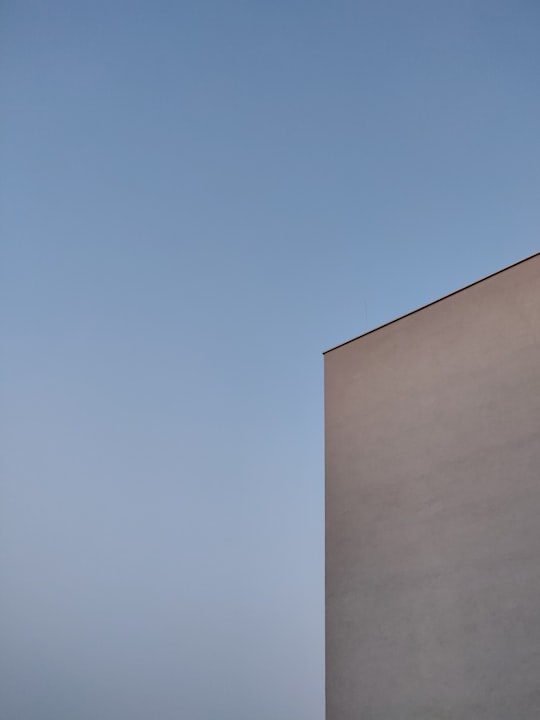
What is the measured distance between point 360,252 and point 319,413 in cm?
337

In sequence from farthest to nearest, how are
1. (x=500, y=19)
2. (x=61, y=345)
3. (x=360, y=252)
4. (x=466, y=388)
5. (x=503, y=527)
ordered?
(x=61, y=345), (x=360, y=252), (x=500, y=19), (x=466, y=388), (x=503, y=527)

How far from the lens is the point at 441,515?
7.63 meters

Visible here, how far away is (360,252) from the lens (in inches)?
573

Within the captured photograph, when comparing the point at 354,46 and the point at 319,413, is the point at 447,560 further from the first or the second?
the point at 354,46

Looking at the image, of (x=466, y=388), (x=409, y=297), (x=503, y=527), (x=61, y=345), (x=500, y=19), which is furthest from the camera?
(x=61, y=345)

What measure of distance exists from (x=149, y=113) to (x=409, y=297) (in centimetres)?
626

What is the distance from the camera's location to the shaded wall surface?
675 centimetres

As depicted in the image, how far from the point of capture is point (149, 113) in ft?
46.9

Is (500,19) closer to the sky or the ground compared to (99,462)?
closer to the sky

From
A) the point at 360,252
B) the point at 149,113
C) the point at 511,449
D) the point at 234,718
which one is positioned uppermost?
the point at 149,113

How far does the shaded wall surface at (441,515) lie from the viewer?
6.75m

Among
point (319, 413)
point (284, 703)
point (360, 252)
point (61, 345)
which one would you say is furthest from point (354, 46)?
point (284, 703)

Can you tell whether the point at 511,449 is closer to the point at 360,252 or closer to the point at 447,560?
the point at 447,560

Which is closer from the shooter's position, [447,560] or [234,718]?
[447,560]
